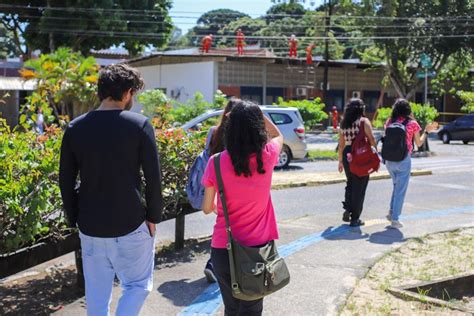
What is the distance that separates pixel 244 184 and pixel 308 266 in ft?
9.51

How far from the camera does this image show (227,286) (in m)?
3.78

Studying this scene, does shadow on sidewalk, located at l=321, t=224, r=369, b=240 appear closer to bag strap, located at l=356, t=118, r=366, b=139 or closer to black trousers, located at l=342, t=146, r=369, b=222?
black trousers, located at l=342, t=146, r=369, b=222

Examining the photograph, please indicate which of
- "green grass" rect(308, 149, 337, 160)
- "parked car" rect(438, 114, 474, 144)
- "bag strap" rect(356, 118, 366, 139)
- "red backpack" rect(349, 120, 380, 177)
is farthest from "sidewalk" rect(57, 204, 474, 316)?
"parked car" rect(438, 114, 474, 144)

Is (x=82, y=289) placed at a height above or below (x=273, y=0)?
below

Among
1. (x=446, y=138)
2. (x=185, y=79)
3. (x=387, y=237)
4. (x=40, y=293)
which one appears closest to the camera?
(x=40, y=293)

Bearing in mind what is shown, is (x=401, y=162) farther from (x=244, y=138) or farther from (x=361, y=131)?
(x=244, y=138)

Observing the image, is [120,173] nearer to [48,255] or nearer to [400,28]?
[48,255]

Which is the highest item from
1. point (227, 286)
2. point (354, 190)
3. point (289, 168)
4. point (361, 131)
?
point (361, 131)

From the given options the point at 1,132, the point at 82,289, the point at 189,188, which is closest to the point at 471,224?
the point at 189,188

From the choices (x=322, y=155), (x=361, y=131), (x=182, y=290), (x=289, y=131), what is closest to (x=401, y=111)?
(x=361, y=131)

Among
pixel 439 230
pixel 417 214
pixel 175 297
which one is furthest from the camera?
pixel 417 214

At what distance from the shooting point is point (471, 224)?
8984mm

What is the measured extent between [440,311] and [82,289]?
10.1ft

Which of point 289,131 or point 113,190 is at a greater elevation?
point 113,190
